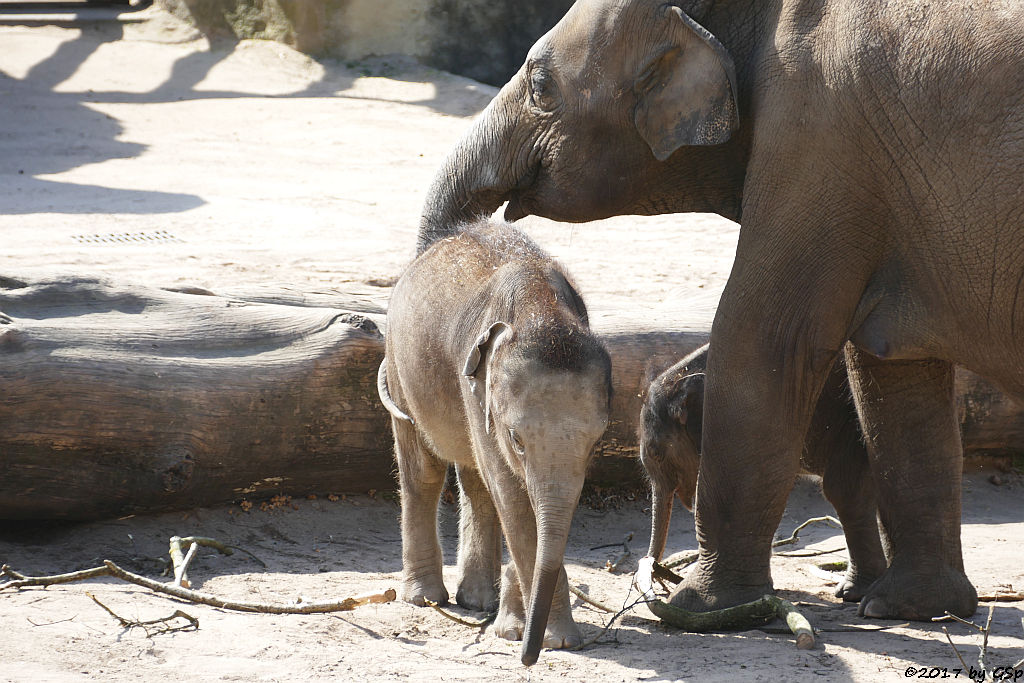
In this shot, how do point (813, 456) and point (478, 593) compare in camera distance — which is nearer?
point (478, 593)

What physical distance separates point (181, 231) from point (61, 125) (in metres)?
5.33

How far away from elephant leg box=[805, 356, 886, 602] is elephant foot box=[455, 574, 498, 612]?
126 centimetres

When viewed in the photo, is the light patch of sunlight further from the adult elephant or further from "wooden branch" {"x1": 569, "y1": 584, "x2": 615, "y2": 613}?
"wooden branch" {"x1": 569, "y1": 584, "x2": 615, "y2": 613}

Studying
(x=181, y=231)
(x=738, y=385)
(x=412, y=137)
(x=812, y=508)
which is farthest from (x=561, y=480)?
(x=412, y=137)

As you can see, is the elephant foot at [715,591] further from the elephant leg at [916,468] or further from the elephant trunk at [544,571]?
the elephant trunk at [544,571]

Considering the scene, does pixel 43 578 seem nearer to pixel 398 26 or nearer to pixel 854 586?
pixel 854 586

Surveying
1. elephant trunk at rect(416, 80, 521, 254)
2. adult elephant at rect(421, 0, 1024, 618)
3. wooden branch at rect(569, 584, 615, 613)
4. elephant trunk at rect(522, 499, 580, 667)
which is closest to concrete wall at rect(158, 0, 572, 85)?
elephant trunk at rect(416, 80, 521, 254)

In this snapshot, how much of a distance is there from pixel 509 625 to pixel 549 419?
84 cm

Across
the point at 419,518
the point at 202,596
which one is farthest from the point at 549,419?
the point at 202,596

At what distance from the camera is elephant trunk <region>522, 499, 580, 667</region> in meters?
2.79

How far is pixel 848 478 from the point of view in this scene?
4.38 m

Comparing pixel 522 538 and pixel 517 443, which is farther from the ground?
pixel 517 443

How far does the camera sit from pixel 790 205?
346 cm

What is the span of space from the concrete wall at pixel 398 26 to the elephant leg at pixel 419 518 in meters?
12.5
